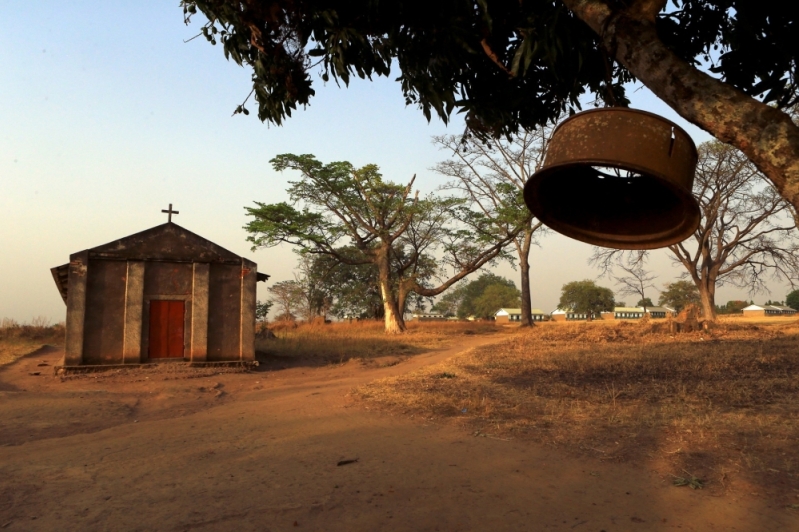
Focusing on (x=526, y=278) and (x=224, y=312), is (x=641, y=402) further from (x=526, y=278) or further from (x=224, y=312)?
(x=526, y=278)

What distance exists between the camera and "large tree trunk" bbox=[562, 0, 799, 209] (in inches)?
104

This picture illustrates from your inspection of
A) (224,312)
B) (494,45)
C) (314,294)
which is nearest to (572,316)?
(314,294)

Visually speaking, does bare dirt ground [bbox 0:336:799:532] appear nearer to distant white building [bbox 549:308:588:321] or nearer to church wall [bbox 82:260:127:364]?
church wall [bbox 82:260:127:364]

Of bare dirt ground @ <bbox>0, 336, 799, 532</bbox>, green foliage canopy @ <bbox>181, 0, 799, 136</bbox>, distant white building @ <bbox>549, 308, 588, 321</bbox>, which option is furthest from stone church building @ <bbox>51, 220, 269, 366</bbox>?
distant white building @ <bbox>549, 308, 588, 321</bbox>

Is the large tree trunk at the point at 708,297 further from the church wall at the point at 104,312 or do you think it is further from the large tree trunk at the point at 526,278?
the church wall at the point at 104,312

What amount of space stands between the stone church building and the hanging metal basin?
45.7 feet

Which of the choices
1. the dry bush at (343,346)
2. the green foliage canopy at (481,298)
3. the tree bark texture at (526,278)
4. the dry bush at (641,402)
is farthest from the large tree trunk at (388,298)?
the green foliage canopy at (481,298)

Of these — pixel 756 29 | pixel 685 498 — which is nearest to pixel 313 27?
pixel 756 29

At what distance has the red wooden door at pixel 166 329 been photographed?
1545cm

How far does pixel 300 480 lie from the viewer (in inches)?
202

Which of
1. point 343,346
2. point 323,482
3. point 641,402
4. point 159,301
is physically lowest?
point 323,482

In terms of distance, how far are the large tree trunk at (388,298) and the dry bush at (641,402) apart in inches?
650

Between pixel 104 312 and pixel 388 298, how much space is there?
59.9ft

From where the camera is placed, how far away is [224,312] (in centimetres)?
1617
